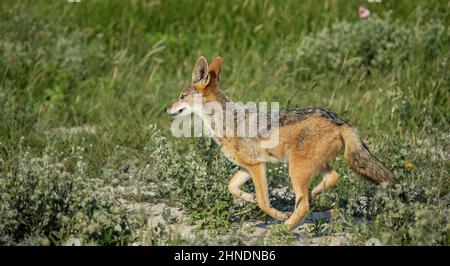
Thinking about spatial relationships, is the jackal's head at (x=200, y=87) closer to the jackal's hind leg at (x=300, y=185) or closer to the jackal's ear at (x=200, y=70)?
the jackal's ear at (x=200, y=70)

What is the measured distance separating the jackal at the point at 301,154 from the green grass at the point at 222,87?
0.68 ft

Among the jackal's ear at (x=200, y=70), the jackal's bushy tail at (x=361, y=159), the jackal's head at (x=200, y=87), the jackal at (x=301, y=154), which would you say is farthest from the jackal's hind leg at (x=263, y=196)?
the jackal's ear at (x=200, y=70)

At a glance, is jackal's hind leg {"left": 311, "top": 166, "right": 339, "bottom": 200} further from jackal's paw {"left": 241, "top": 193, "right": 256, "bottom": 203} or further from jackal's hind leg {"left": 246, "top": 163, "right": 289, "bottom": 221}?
jackal's paw {"left": 241, "top": 193, "right": 256, "bottom": 203}

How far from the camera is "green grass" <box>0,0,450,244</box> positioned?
6023 mm

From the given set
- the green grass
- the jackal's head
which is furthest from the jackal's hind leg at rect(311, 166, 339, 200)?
the jackal's head

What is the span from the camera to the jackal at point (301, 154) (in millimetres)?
5848

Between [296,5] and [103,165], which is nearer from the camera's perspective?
[103,165]

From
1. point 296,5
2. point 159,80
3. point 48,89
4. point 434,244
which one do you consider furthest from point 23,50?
point 434,244

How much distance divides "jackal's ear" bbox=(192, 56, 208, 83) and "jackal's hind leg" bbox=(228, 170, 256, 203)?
78 centimetres
